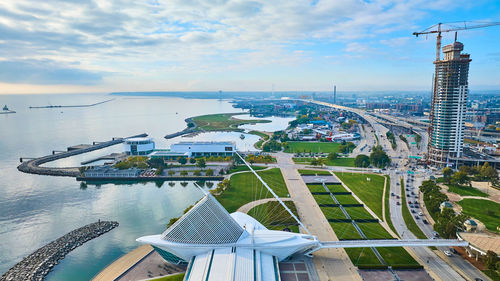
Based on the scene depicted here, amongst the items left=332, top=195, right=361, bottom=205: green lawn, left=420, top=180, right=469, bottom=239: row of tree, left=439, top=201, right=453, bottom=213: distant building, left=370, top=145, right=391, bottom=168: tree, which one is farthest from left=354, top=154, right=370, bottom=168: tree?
left=439, top=201, right=453, bottom=213: distant building

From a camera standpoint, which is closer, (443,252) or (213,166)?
(443,252)

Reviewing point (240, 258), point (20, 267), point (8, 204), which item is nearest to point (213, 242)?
point (240, 258)

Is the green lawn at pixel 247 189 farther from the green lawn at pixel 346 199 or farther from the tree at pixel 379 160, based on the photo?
the tree at pixel 379 160

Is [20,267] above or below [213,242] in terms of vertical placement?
below

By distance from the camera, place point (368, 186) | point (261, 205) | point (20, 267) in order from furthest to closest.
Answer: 1. point (368, 186)
2. point (261, 205)
3. point (20, 267)

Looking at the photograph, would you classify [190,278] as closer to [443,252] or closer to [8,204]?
[443,252]

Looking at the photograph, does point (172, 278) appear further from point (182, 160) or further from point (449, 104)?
point (449, 104)

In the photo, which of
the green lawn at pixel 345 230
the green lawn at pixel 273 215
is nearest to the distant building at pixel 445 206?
the green lawn at pixel 345 230

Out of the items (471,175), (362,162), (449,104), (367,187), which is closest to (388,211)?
(367,187)
